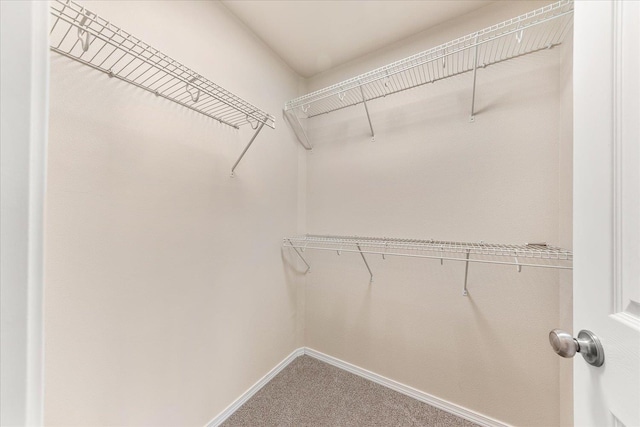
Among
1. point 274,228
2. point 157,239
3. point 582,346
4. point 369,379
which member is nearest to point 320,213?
point 274,228

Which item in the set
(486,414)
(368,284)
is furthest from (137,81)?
(486,414)

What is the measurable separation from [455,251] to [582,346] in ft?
2.72

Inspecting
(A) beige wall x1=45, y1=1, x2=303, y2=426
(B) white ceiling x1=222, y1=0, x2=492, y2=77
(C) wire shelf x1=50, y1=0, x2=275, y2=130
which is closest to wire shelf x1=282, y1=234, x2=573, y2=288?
(A) beige wall x1=45, y1=1, x2=303, y2=426

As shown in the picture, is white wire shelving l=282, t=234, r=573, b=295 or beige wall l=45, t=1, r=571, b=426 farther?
white wire shelving l=282, t=234, r=573, b=295

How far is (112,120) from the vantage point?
3.03 feet

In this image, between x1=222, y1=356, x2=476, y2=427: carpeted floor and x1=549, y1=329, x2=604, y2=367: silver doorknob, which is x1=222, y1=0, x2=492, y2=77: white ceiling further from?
x1=222, y1=356, x2=476, y2=427: carpeted floor

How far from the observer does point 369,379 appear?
1.68 meters

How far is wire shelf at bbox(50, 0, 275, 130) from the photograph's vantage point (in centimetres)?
71

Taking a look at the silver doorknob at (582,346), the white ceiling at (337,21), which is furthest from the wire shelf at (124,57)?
the silver doorknob at (582,346)

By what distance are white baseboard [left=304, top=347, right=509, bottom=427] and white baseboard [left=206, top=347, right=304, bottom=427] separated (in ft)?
0.46

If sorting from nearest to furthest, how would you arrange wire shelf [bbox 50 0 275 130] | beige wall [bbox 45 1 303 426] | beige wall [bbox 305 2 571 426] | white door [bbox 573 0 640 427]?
white door [bbox 573 0 640 427]
wire shelf [bbox 50 0 275 130]
beige wall [bbox 45 1 303 426]
beige wall [bbox 305 2 571 426]

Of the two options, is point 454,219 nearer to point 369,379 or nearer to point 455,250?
point 455,250

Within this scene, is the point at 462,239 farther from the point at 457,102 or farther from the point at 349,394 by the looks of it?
the point at 349,394

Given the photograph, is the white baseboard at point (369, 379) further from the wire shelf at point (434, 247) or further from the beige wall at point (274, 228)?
the wire shelf at point (434, 247)
